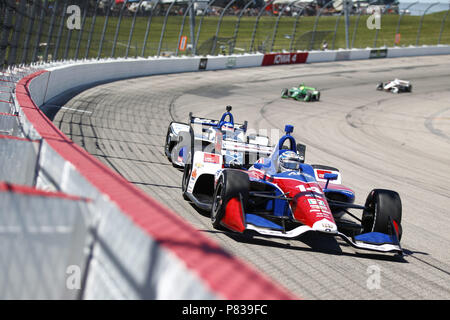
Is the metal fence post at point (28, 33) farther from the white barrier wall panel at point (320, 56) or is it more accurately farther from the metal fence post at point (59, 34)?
the white barrier wall panel at point (320, 56)

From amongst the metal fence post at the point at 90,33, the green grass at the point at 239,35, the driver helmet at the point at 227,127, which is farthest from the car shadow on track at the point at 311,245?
the metal fence post at the point at 90,33

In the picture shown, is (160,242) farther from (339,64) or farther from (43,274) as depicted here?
(339,64)

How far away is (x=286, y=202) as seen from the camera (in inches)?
293

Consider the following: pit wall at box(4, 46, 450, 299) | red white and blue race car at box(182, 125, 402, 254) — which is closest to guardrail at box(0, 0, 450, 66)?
red white and blue race car at box(182, 125, 402, 254)

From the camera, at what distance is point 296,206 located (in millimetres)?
6992

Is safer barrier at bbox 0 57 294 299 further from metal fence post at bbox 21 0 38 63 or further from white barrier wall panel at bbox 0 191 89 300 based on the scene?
metal fence post at bbox 21 0 38 63

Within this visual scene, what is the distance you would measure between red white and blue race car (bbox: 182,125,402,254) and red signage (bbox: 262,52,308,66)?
27423 mm

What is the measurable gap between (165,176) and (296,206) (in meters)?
3.49

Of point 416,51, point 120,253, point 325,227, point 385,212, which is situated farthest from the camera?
point 416,51

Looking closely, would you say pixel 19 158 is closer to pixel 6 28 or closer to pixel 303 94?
pixel 6 28

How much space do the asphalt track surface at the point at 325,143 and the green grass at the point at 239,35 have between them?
1.90 m

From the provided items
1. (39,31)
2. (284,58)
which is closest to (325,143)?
(39,31)

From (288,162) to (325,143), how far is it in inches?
327

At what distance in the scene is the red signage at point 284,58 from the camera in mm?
35344
